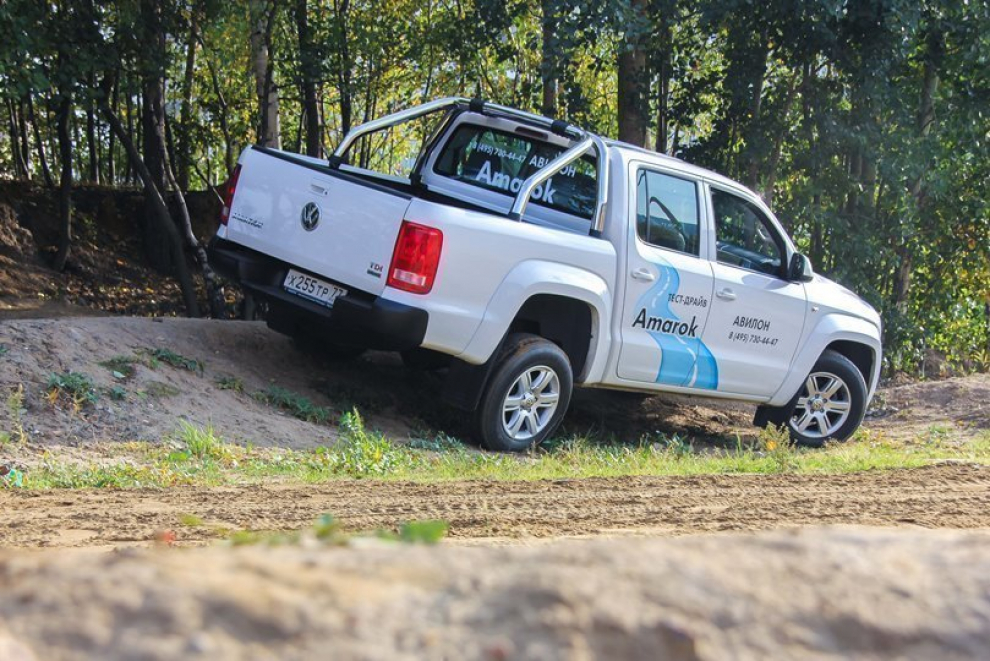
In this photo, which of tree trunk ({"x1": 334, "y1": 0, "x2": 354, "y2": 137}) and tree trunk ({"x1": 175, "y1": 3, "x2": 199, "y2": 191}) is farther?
tree trunk ({"x1": 175, "y1": 3, "x2": 199, "y2": 191})

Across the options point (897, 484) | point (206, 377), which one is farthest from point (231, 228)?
point (897, 484)

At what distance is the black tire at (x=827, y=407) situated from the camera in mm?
9727

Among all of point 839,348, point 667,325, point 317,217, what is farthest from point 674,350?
point 317,217

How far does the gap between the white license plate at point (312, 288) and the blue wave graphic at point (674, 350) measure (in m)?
2.24

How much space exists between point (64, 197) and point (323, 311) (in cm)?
915

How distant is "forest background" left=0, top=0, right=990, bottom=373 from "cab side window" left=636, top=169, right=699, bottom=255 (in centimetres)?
299

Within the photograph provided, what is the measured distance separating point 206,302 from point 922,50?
10.0 metres

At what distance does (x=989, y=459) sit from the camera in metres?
8.49

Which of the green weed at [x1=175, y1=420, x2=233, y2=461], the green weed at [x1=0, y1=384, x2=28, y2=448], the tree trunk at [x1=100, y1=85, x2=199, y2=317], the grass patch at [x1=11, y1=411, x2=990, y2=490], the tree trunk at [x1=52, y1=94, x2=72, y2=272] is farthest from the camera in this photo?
the tree trunk at [x1=52, y1=94, x2=72, y2=272]

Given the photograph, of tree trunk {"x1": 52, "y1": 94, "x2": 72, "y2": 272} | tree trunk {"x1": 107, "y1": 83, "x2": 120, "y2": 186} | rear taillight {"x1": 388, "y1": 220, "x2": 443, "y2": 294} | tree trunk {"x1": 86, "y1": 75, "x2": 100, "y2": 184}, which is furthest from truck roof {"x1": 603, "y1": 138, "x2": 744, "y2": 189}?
tree trunk {"x1": 107, "y1": 83, "x2": 120, "y2": 186}

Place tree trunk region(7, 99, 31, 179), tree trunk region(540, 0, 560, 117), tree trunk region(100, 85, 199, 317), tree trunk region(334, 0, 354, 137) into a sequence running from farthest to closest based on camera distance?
1. tree trunk region(7, 99, 31, 179)
2. tree trunk region(100, 85, 199, 317)
3. tree trunk region(334, 0, 354, 137)
4. tree trunk region(540, 0, 560, 117)

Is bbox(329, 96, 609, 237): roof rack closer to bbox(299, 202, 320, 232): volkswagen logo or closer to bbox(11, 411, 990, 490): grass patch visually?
bbox(299, 202, 320, 232): volkswagen logo

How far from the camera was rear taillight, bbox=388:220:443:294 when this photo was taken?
23.3 ft

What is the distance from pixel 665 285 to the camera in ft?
27.4
